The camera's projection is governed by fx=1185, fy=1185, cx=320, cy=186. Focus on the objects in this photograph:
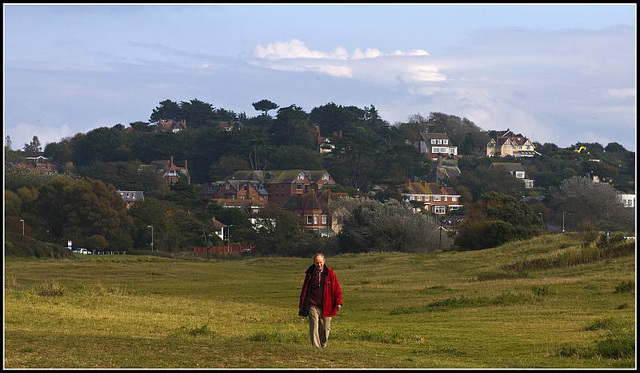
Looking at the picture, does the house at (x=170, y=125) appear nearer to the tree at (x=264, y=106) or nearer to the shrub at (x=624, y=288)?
the tree at (x=264, y=106)

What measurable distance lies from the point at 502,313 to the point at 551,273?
16.4m

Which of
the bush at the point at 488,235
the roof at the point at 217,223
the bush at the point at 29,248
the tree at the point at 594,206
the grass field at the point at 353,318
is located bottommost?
the grass field at the point at 353,318

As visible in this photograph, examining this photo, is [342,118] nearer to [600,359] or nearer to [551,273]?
[551,273]

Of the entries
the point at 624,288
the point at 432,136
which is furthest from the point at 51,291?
the point at 432,136

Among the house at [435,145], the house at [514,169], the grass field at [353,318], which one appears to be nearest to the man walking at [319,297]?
the grass field at [353,318]

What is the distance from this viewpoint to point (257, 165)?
150875 millimetres

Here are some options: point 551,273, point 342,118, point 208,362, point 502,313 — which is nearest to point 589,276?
A: point 551,273

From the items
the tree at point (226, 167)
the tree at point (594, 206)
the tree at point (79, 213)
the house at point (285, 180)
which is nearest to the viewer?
the tree at point (79, 213)

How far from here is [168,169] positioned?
467 feet

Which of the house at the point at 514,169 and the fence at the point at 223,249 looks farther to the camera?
the house at the point at 514,169

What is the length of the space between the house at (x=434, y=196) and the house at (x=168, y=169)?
25.5 m

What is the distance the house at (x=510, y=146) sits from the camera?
177750 millimetres

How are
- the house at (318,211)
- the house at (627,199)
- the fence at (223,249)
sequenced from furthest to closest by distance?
the house at (627,199) → the house at (318,211) → the fence at (223,249)

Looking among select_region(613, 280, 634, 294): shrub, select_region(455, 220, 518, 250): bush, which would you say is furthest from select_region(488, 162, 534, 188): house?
select_region(613, 280, 634, 294): shrub
